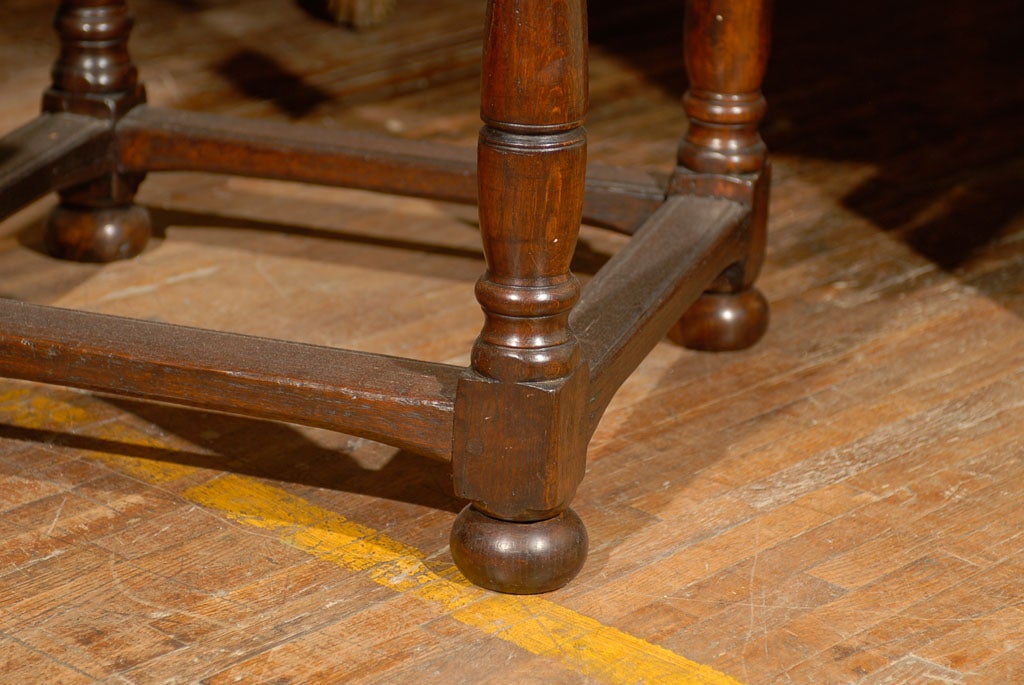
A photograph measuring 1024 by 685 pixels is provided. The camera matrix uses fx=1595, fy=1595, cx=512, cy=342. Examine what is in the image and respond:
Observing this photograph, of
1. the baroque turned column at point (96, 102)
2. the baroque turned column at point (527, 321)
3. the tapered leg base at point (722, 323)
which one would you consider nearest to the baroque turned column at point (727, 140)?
the tapered leg base at point (722, 323)

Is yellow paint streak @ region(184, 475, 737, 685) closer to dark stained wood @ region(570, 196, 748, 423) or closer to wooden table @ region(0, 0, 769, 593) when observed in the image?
wooden table @ region(0, 0, 769, 593)

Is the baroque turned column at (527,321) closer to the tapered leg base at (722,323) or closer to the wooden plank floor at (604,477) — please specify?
the wooden plank floor at (604,477)

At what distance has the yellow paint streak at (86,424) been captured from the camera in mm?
1385

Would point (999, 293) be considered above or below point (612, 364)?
below

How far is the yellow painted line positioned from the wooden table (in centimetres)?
3

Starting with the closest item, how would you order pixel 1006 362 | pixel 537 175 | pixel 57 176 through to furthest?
pixel 537 175
pixel 1006 362
pixel 57 176

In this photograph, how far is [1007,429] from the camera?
1477 millimetres

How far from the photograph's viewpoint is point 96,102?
1.84 metres

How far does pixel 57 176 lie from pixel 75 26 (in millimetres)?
192

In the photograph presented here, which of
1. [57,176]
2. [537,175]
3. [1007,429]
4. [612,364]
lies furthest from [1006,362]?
[57,176]

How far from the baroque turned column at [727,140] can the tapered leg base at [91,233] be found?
68cm

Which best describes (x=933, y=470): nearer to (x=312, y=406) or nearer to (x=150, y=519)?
(x=312, y=406)

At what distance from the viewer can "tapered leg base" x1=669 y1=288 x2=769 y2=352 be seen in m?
1.67

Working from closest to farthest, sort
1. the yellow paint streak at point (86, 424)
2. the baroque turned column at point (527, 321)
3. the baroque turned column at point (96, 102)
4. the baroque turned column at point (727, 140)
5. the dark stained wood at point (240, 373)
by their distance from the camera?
the baroque turned column at point (527, 321) → the dark stained wood at point (240, 373) → the yellow paint streak at point (86, 424) → the baroque turned column at point (727, 140) → the baroque turned column at point (96, 102)
